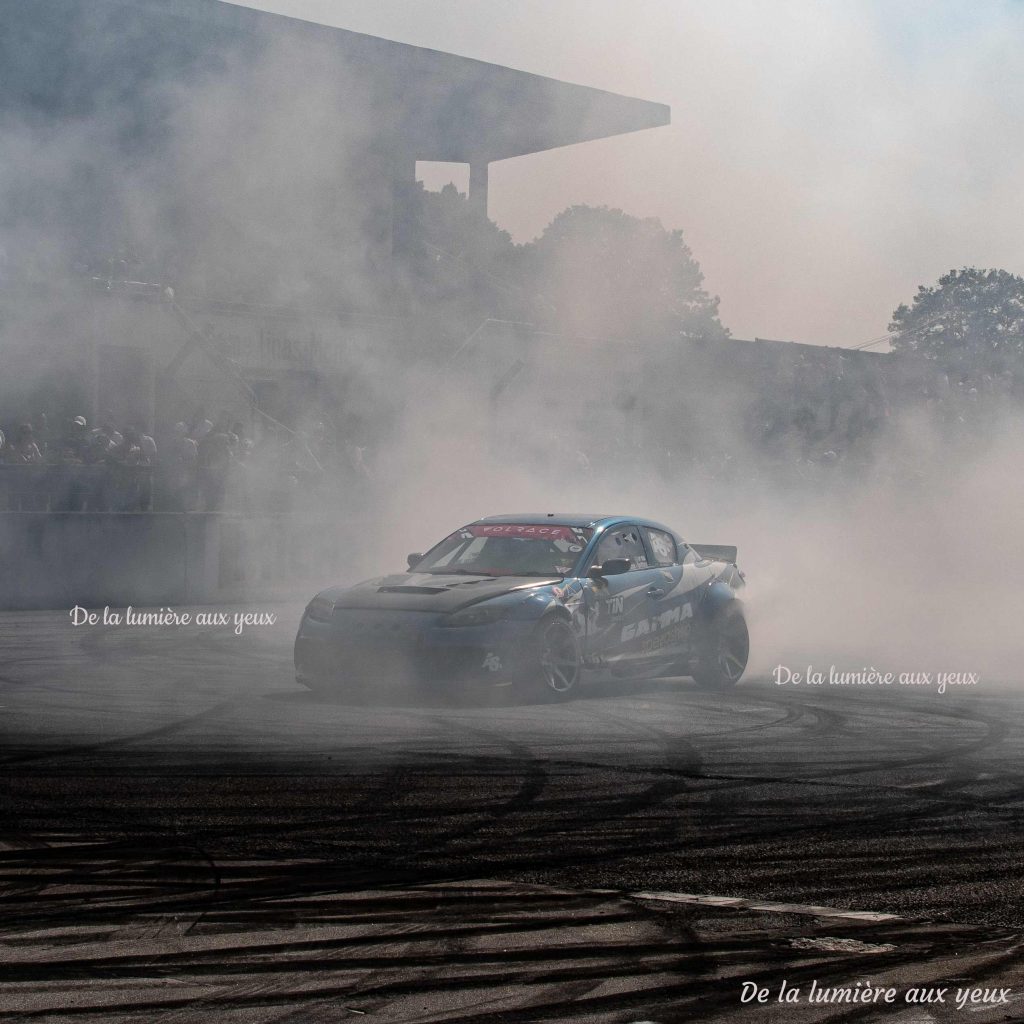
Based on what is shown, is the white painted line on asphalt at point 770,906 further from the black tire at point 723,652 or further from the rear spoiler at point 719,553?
the rear spoiler at point 719,553

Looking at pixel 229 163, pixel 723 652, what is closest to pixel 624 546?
pixel 723 652

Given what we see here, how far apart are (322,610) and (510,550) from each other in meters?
1.33

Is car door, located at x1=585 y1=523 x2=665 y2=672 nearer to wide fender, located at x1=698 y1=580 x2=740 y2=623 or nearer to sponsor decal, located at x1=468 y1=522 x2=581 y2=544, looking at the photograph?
sponsor decal, located at x1=468 y1=522 x2=581 y2=544

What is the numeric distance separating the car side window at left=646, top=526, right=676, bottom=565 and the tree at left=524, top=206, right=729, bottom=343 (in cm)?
761

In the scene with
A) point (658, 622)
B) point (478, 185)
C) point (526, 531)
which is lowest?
point (658, 622)

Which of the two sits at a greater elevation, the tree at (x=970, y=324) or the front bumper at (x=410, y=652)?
the tree at (x=970, y=324)

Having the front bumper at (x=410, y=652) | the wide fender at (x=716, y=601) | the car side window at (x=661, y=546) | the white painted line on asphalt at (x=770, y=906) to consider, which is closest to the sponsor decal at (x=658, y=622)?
the wide fender at (x=716, y=601)

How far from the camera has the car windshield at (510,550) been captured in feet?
29.4

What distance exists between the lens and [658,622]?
355 inches

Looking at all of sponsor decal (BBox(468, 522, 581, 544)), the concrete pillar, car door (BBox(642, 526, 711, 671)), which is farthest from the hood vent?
the concrete pillar

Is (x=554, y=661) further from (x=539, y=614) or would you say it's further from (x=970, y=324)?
(x=970, y=324)

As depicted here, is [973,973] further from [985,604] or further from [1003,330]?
[1003,330]

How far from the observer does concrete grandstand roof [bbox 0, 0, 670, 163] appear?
8859mm

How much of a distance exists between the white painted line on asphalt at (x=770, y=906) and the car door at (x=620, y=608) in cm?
450
